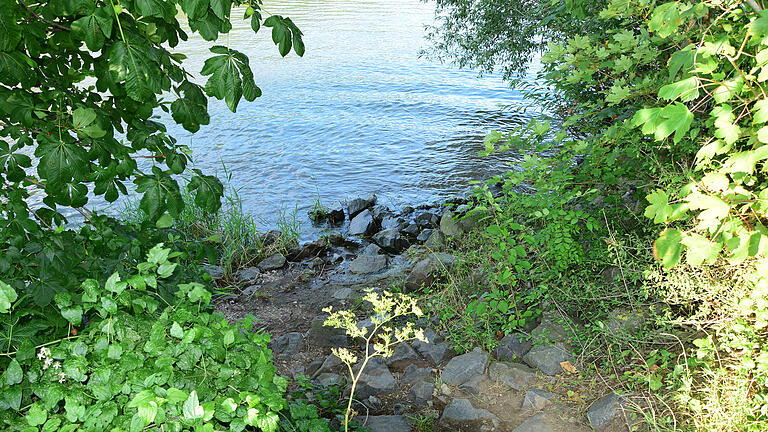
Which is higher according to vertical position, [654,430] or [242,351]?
[242,351]

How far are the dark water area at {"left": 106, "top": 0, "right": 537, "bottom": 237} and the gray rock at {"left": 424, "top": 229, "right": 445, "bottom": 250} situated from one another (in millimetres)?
1994

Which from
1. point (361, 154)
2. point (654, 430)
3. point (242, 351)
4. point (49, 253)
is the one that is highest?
point (49, 253)

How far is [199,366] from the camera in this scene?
2.07 m

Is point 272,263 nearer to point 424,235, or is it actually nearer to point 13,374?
point 424,235

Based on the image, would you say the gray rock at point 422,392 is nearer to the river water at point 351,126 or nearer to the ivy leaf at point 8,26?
the ivy leaf at point 8,26

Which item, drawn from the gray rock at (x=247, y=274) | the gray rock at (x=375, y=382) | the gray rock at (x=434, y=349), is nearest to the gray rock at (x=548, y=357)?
the gray rock at (x=434, y=349)

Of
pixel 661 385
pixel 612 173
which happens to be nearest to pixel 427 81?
pixel 612 173

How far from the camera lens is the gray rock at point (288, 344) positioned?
4379mm

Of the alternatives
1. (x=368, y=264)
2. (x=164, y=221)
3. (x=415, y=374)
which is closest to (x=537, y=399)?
(x=415, y=374)

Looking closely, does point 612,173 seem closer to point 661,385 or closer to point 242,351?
point 661,385

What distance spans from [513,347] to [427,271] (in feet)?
5.17

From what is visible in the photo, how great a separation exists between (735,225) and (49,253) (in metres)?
2.97

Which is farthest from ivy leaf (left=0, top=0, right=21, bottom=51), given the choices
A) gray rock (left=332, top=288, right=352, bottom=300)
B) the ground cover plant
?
gray rock (left=332, top=288, right=352, bottom=300)

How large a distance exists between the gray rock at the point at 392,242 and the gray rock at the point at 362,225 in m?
0.44
